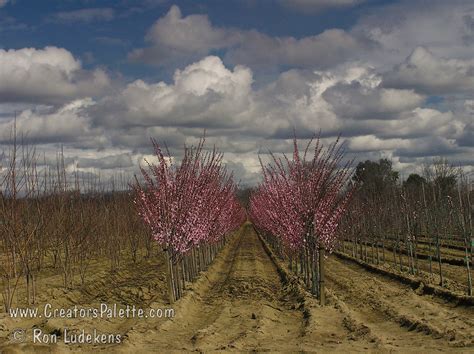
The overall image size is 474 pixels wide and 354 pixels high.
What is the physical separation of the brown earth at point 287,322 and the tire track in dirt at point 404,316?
0.02 meters

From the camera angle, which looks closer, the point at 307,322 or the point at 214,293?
the point at 307,322

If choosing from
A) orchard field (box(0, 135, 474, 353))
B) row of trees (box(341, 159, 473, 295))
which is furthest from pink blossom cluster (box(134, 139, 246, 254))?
row of trees (box(341, 159, 473, 295))

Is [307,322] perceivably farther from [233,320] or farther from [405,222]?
[405,222]

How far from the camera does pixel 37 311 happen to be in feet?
50.1

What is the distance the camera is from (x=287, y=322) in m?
13.9

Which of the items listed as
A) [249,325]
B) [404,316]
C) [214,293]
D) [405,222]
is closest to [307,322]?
A: [249,325]

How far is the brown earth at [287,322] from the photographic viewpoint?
1053 cm

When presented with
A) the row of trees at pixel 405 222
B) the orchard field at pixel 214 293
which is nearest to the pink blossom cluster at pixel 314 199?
the orchard field at pixel 214 293

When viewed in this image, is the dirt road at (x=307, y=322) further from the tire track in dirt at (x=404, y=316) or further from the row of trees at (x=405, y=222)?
the row of trees at (x=405, y=222)

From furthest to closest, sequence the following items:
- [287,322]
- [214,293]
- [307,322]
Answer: [214,293] → [287,322] → [307,322]

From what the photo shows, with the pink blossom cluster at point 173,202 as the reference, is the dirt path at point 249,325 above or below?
below

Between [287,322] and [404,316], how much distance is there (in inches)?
117

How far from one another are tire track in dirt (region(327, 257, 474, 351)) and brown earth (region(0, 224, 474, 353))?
0.06ft

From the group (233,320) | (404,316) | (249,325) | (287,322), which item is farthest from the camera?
(233,320)
